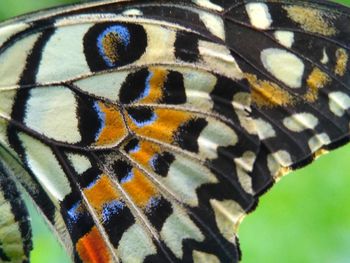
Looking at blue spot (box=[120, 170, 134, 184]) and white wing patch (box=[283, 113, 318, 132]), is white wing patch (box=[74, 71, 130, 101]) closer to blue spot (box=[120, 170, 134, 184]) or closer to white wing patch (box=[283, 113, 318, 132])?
blue spot (box=[120, 170, 134, 184])

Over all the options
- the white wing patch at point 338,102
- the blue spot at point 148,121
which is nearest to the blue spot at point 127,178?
the blue spot at point 148,121

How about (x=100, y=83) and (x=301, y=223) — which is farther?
(x=301, y=223)

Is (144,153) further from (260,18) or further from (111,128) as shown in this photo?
(260,18)

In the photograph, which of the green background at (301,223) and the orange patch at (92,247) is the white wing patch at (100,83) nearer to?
the orange patch at (92,247)

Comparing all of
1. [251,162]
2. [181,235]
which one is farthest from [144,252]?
[251,162]

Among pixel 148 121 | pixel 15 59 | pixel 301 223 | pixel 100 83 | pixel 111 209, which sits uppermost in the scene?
pixel 15 59

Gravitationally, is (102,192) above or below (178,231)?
above

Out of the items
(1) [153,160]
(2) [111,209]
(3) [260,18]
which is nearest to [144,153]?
(1) [153,160]

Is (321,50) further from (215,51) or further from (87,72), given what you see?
(87,72)
